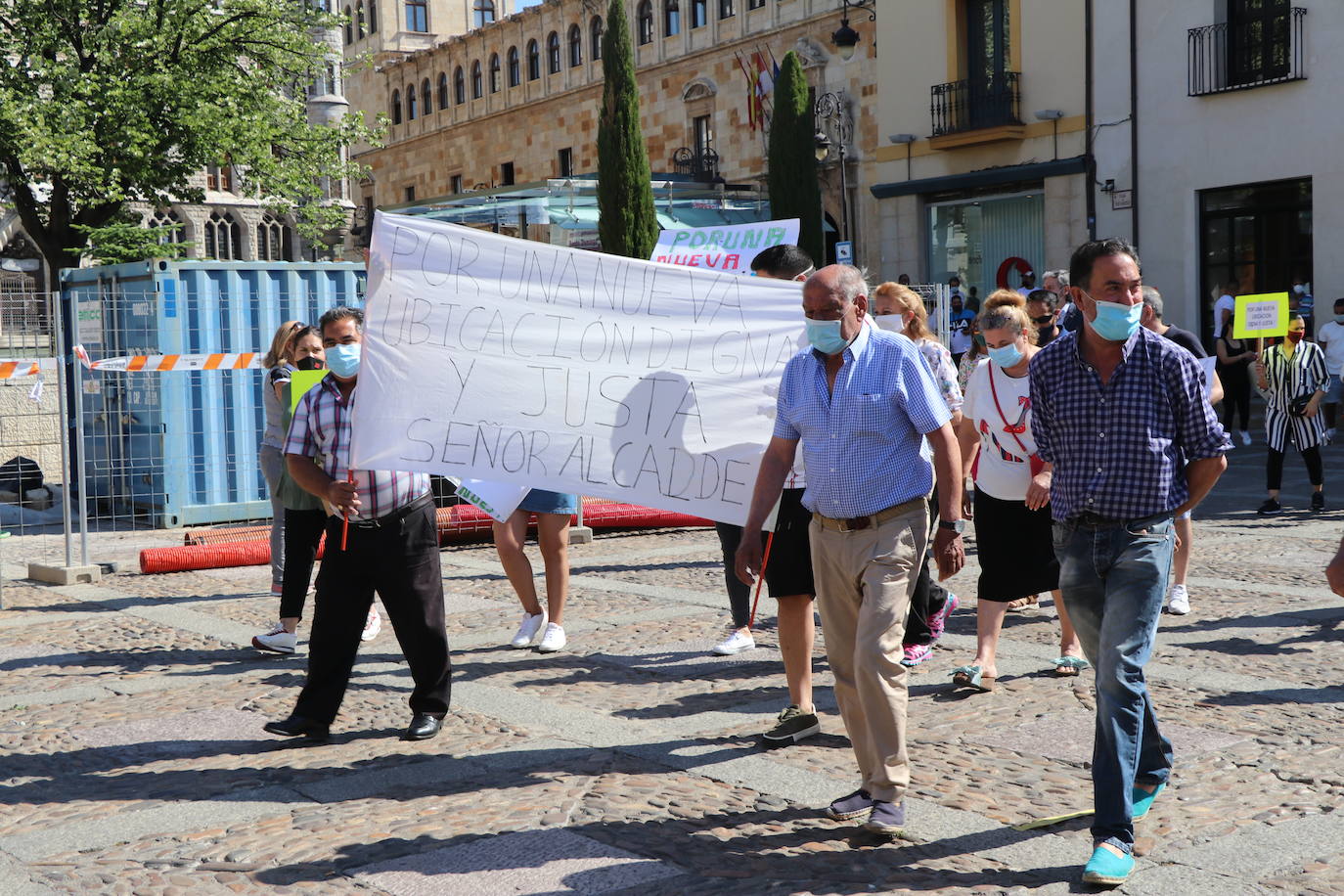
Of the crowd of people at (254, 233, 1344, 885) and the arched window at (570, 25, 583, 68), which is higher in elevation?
the arched window at (570, 25, 583, 68)

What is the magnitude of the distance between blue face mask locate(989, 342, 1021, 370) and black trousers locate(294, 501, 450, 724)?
2.59 metres

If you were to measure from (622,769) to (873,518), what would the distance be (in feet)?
4.74

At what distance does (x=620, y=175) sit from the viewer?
32.4 metres

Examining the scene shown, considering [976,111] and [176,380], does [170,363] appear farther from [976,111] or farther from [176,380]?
[976,111]

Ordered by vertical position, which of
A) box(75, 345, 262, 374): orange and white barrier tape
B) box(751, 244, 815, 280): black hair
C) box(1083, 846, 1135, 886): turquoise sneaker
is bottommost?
box(1083, 846, 1135, 886): turquoise sneaker

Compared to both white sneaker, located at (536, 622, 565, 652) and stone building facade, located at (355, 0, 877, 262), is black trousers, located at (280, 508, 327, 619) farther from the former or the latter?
stone building facade, located at (355, 0, 877, 262)

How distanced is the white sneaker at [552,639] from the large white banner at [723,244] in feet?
13.3

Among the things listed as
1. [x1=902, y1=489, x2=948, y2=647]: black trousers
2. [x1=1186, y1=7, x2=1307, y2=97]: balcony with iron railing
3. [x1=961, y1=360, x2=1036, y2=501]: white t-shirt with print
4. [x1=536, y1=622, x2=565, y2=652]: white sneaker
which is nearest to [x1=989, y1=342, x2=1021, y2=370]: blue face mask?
[x1=961, y1=360, x2=1036, y2=501]: white t-shirt with print

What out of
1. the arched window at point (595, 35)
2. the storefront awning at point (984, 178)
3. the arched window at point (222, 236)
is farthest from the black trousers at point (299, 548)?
the arched window at point (222, 236)

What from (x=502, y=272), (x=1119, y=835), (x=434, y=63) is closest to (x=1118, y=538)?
(x=1119, y=835)

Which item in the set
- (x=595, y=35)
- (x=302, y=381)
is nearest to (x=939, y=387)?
(x=302, y=381)

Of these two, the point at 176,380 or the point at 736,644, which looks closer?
the point at 736,644

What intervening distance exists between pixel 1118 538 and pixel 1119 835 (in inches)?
33.1

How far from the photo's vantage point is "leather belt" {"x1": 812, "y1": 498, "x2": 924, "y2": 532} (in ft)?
15.7
